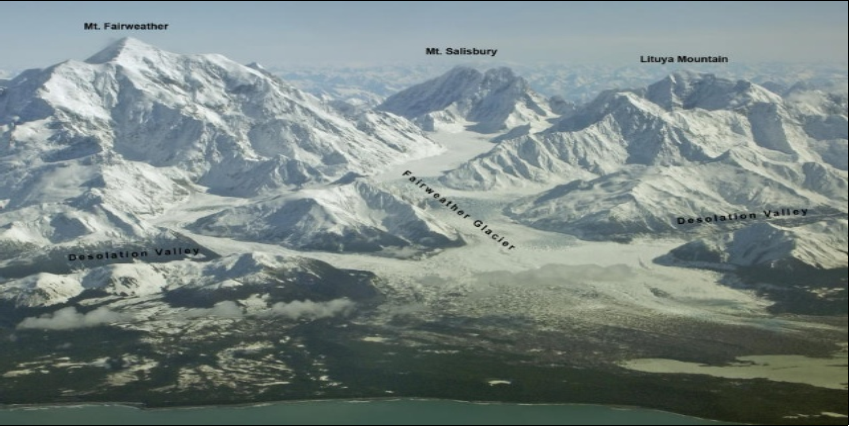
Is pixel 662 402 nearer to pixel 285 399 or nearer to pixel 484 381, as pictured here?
pixel 484 381

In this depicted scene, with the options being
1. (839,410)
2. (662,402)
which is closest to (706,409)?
(662,402)

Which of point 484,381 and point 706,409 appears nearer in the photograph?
point 706,409

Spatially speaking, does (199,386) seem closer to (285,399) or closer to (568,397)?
(285,399)

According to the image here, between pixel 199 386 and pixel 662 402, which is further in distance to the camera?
pixel 199 386

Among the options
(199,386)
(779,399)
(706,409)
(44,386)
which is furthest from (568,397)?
(44,386)

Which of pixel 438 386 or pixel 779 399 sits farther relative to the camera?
pixel 438 386

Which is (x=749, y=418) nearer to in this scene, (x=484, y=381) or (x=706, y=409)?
(x=706, y=409)

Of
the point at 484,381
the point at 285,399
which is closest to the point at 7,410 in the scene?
the point at 285,399
